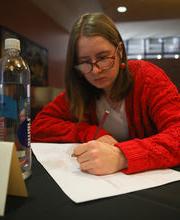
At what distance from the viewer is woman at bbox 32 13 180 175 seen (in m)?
0.91

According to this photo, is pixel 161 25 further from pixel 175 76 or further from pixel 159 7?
pixel 175 76

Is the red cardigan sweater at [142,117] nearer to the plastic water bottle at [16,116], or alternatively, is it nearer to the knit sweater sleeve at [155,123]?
the knit sweater sleeve at [155,123]

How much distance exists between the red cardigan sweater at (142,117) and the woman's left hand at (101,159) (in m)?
0.10

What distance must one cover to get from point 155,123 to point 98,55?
29cm

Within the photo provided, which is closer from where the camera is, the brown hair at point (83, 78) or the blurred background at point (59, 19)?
the brown hair at point (83, 78)

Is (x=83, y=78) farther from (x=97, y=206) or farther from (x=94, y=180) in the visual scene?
(x=97, y=206)

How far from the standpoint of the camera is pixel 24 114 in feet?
1.74

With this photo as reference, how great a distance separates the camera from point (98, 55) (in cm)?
92

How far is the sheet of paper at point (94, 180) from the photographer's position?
18.7 inches

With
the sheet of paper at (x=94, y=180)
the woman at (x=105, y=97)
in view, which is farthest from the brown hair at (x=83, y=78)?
the sheet of paper at (x=94, y=180)

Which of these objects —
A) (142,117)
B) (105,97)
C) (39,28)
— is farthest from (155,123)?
(39,28)

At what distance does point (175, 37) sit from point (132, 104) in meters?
7.46

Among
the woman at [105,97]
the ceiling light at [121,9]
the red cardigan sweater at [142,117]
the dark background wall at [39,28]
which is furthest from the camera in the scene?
the ceiling light at [121,9]

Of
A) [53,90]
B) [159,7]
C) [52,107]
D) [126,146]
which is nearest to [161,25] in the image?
[159,7]
